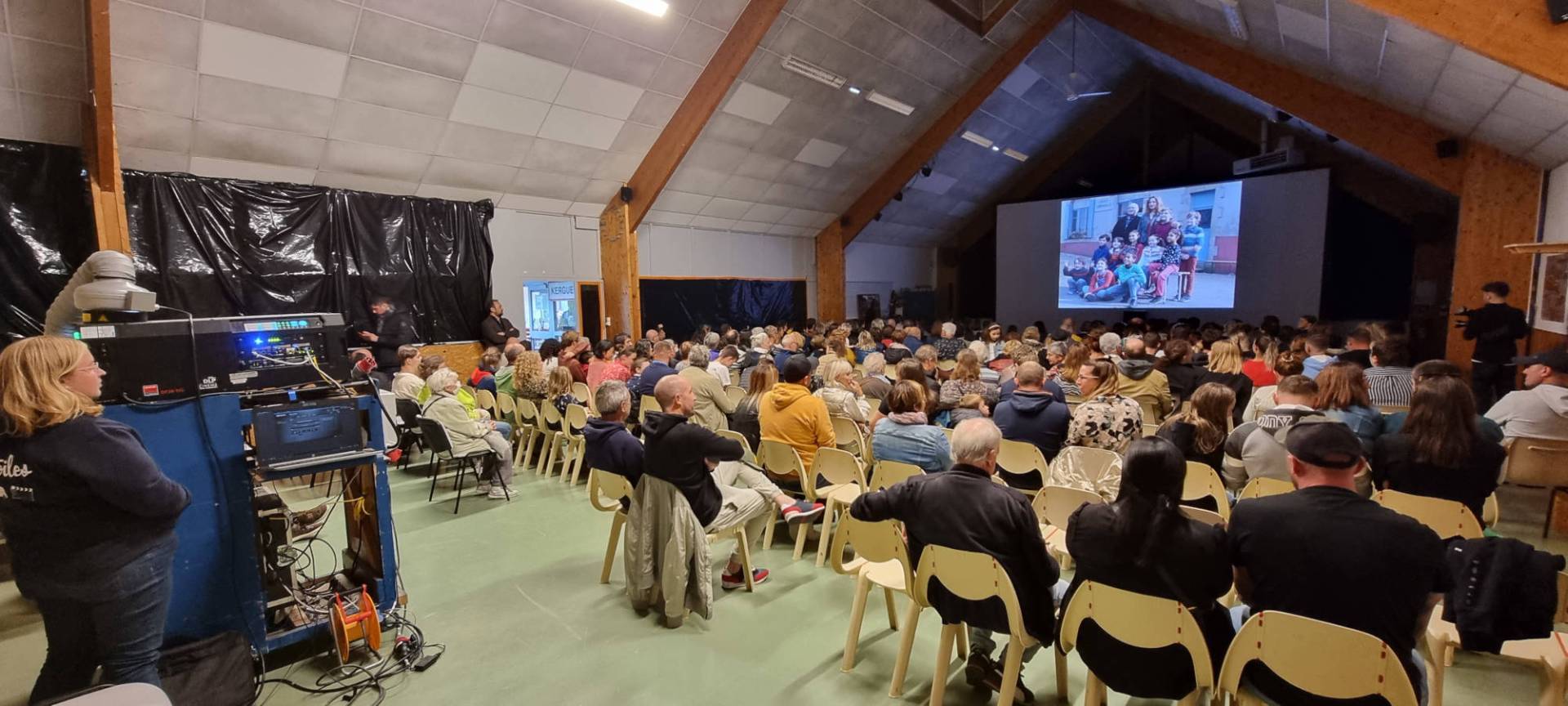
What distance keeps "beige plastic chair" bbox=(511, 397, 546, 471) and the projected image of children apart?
1003 cm

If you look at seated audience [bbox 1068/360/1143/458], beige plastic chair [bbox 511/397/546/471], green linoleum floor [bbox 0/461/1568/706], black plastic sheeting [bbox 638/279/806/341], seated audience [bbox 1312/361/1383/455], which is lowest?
green linoleum floor [bbox 0/461/1568/706]

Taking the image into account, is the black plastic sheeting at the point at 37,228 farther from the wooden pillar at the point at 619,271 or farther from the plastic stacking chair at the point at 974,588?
the plastic stacking chair at the point at 974,588

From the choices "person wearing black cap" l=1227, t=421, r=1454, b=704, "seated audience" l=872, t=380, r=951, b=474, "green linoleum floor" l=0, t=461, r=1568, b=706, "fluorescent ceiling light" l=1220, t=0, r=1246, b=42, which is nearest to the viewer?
"person wearing black cap" l=1227, t=421, r=1454, b=704

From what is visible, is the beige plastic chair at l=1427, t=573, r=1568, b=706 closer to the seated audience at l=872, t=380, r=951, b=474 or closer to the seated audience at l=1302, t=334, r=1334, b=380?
the seated audience at l=872, t=380, r=951, b=474

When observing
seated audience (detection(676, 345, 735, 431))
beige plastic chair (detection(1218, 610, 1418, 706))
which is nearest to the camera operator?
beige plastic chair (detection(1218, 610, 1418, 706))

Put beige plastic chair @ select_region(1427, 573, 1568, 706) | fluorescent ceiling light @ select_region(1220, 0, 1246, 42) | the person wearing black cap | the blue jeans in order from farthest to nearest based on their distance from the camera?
1. fluorescent ceiling light @ select_region(1220, 0, 1246, 42)
2. the blue jeans
3. beige plastic chair @ select_region(1427, 573, 1568, 706)
4. the person wearing black cap

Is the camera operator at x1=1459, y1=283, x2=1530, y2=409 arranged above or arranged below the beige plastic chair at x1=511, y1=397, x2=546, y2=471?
above

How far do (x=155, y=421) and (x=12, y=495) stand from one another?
18.7 inches

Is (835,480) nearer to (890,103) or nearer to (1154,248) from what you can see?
(890,103)

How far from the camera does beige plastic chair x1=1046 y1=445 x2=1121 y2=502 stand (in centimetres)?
316

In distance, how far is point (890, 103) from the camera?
31.4 feet

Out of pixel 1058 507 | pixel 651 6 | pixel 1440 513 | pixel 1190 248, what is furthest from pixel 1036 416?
pixel 1190 248

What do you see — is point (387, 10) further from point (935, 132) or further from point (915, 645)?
point (935, 132)

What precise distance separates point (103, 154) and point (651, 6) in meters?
4.76
